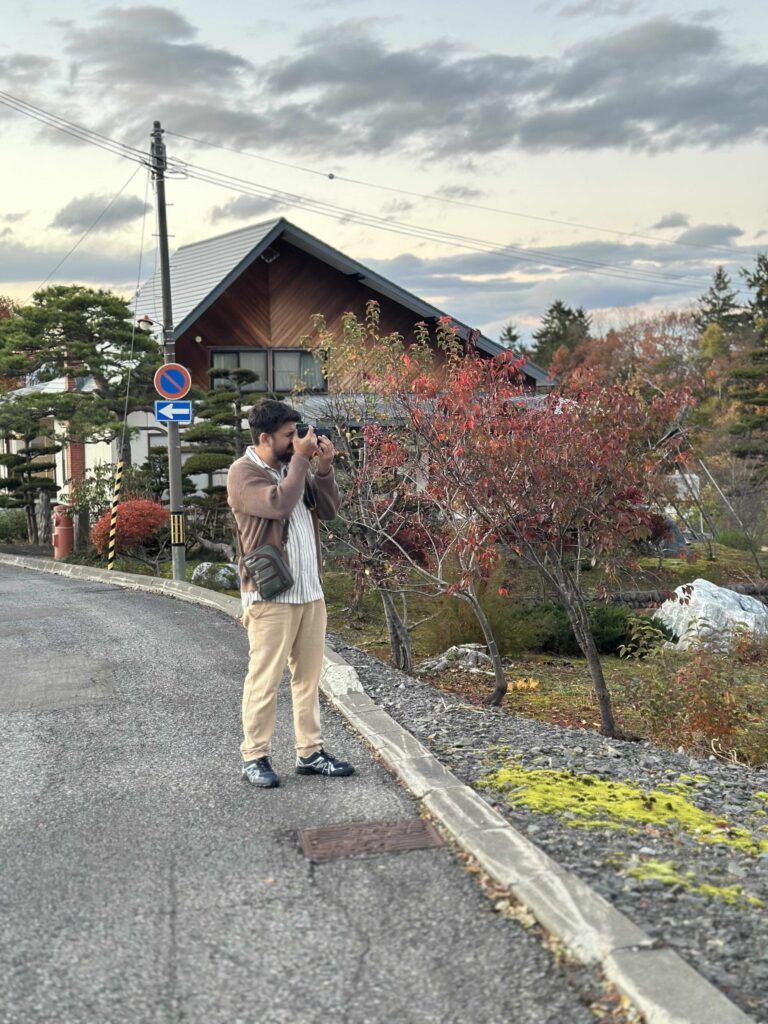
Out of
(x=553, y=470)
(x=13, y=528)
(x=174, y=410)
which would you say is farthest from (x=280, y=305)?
(x=553, y=470)

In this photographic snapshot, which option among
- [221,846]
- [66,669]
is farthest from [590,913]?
[66,669]

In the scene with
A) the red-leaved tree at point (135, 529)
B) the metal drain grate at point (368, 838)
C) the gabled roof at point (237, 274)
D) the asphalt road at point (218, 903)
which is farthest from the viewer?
the gabled roof at point (237, 274)

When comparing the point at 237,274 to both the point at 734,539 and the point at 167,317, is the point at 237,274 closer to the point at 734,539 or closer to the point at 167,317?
the point at 167,317

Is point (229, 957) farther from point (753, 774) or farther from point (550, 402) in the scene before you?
point (550, 402)

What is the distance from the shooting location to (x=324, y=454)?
18.6 ft

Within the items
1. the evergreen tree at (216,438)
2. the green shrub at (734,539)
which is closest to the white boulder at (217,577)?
the evergreen tree at (216,438)

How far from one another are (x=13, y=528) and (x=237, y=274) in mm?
8478

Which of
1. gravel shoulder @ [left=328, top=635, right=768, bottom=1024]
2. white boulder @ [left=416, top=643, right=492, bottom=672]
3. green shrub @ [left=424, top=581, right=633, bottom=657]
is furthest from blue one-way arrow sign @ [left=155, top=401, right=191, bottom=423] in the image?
gravel shoulder @ [left=328, top=635, right=768, bottom=1024]

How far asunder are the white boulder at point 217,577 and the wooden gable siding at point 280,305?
12.4 meters

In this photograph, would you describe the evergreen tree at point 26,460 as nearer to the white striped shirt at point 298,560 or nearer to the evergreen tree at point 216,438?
the evergreen tree at point 216,438

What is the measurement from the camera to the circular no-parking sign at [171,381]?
684 inches

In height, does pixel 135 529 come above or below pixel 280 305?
below

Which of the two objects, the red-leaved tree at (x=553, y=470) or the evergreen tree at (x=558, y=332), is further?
the evergreen tree at (x=558, y=332)

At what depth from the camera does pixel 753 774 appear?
683 centimetres
